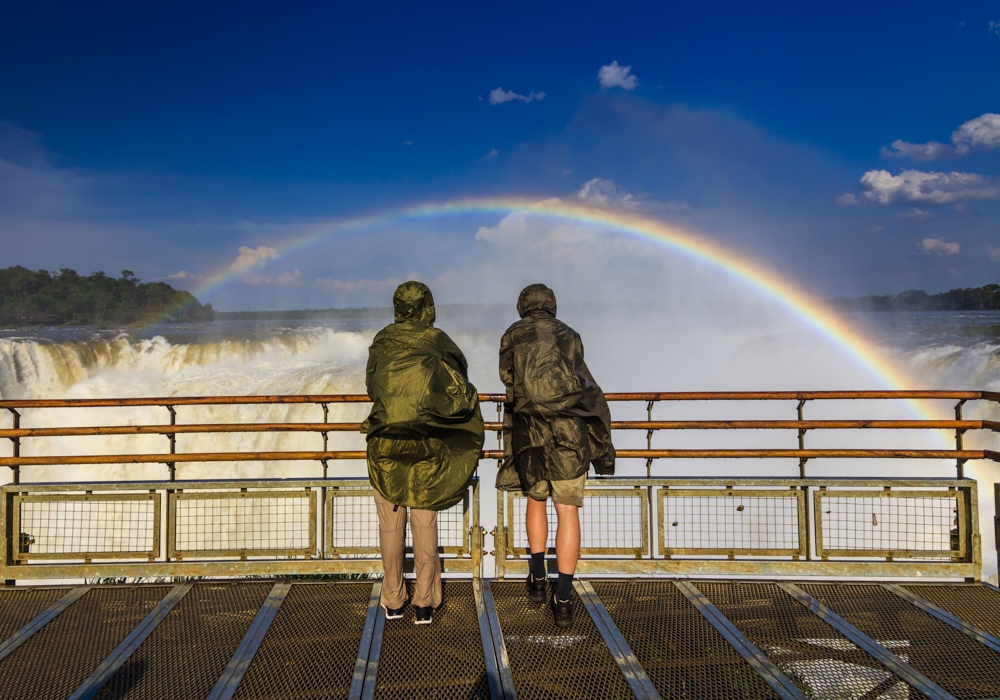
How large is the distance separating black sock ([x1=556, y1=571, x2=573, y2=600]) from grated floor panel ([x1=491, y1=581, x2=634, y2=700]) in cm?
16

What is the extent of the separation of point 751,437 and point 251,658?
24.8 meters

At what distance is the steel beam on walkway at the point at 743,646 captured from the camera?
105 inches

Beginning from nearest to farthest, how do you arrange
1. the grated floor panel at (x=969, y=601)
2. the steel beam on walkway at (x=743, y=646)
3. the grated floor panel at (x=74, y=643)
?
the steel beam on walkway at (x=743, y=646) → the grated floor panel at (x=74, y=643) → the grated floor panel at (x=969, y=601)

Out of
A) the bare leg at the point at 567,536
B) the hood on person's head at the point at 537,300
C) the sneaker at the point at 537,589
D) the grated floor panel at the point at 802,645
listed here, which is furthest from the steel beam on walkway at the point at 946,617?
the hood on person's head at the point at 537,300

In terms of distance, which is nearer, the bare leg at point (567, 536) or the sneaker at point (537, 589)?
the bare leg at point (567, 536)

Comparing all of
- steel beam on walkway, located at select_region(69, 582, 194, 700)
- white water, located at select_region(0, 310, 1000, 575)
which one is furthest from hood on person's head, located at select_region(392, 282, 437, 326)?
white water, located at select_region(0, 310, 1000, 575)

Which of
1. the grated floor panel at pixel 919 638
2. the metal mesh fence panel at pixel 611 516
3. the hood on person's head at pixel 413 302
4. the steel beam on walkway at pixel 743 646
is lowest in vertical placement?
the grated floor panel at pixel 919 638

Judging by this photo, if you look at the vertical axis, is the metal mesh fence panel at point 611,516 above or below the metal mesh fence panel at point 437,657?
above

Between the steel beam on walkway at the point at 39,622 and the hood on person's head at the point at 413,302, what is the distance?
2.57 meters

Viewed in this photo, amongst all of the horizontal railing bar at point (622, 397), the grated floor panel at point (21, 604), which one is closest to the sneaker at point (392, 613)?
the horizontal railing bar at point (622, 397)

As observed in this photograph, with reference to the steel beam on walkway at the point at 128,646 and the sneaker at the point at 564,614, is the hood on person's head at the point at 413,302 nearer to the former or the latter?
the sneaker at the point at 564,614

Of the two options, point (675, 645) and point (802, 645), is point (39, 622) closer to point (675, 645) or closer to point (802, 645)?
point (675, 645)

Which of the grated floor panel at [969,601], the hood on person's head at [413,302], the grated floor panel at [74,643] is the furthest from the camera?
the grated floor panel at [969,601]

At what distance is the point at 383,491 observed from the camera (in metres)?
3.28
